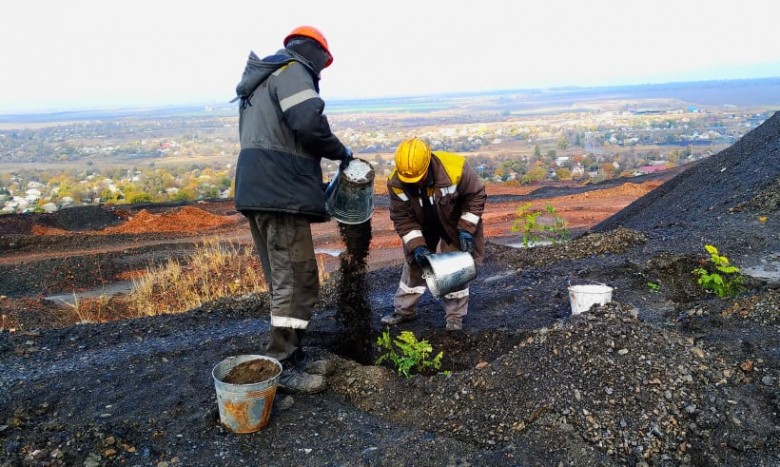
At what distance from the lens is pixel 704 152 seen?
3384cm

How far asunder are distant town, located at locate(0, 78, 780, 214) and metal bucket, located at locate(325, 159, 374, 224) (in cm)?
1714

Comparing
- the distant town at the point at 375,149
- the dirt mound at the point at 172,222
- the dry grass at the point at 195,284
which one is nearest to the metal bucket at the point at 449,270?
the dry grass at the point at 195,284

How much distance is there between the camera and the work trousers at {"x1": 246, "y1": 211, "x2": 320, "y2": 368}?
12.6 feet

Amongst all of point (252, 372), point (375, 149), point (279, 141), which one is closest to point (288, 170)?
point (279, 141)

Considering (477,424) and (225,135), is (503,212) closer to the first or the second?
(477,424)

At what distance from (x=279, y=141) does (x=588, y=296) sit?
2.72m

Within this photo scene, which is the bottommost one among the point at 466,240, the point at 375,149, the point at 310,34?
the point at 375,149

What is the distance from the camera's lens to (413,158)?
14.5ft

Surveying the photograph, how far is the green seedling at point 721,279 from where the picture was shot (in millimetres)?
5254

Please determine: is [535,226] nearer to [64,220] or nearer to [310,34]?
[310,34]

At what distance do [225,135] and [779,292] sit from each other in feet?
215

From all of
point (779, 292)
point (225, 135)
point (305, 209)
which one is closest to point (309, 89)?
point (305, 209)

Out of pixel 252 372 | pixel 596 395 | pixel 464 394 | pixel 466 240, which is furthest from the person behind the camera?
pixel 466 240

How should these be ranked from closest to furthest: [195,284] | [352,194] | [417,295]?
1. [352,194]
2. [417,295]
3. [195,284]
